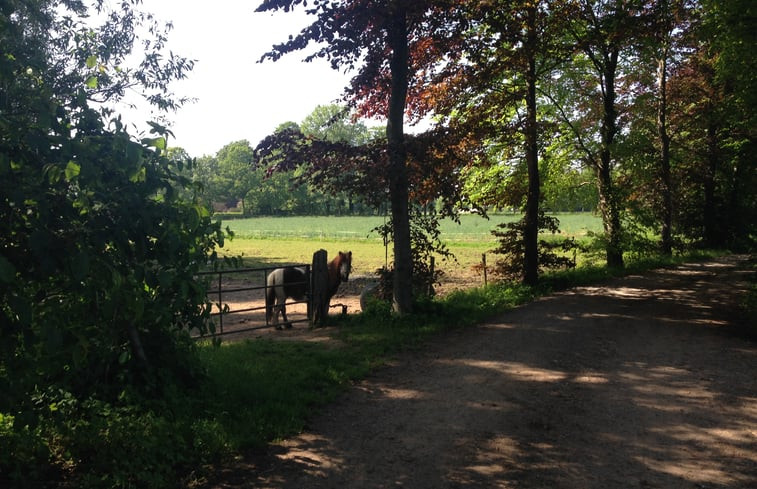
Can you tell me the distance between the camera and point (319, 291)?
11.3 meters

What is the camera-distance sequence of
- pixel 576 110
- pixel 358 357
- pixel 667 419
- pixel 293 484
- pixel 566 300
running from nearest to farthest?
pixel 293 484 < pixel 667 419 < pixel 358 357 < pixel 566 300 < pixel 576 110

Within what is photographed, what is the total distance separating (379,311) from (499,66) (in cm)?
780

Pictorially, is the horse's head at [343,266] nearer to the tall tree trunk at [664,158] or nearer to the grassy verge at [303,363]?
the grassy verge at [303,363]

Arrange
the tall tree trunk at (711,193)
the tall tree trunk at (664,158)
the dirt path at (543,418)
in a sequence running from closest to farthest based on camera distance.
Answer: the dirt path at (543,418), the tall tree trunk at (664,158), the tall tree trunk at (711,193)

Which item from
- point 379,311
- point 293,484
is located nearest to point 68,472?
point 293,484

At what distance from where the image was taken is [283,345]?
8906 mm

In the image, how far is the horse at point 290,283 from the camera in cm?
1227

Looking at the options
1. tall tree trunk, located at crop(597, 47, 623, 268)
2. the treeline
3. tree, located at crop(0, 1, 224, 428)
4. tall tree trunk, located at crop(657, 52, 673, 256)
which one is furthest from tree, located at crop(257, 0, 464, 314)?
the treeline

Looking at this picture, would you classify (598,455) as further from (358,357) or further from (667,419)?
(358,357)

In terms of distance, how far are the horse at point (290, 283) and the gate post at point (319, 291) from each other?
0.69m

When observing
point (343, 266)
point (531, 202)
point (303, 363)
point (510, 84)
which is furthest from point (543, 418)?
point (510, 84)

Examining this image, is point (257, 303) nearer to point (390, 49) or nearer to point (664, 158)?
point (390, 49)

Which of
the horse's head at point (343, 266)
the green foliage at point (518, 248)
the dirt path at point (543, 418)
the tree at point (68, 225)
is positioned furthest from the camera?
the green foliage at point (518, 248)

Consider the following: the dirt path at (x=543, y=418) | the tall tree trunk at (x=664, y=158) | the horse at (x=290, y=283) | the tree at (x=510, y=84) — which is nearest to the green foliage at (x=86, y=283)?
the dirt path at (x=543, y=418)
